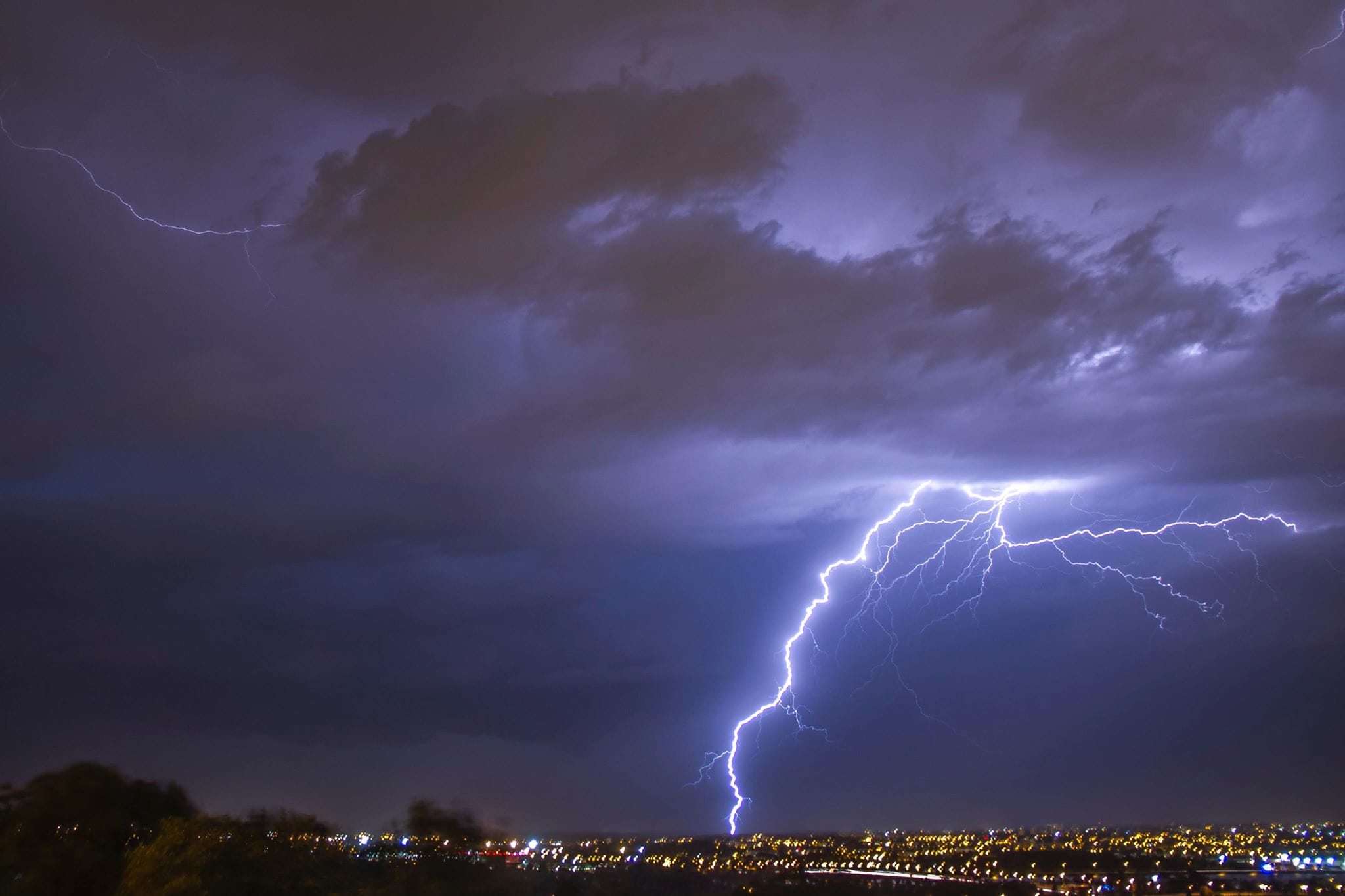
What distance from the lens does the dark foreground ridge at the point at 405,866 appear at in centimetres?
2100

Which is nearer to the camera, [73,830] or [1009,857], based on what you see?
[73,830]

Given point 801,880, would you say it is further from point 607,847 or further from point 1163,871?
point 607,847

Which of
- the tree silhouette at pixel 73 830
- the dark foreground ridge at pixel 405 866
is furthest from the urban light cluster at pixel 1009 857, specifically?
the tree silhouette at pixel 73 830

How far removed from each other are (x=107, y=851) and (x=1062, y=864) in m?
68.2

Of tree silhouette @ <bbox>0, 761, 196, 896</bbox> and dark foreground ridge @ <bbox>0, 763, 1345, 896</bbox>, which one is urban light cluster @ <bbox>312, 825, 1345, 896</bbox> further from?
tree silhouette @ <bbox>0, 761, 196, 896</bbox>

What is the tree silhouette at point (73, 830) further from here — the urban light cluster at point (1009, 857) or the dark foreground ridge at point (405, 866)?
the urban light cluster at point (1009, 857)

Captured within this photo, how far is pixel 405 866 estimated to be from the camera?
2489 cm

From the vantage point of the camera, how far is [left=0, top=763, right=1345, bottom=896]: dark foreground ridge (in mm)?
21000

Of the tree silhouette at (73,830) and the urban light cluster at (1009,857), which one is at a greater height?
the tree silhouette at (73,830)

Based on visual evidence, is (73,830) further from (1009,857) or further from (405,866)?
(1009,857)

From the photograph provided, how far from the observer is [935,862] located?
264 feet

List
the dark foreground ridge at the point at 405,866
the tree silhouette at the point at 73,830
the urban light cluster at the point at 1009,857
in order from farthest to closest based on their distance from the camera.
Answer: the urban light cluster at the point at 1009,857, the tree silhouette at the point at 73,830, the dark foreground ridge at the point at 405,866

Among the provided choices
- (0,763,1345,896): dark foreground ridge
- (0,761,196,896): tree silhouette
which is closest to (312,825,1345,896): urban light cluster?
(0,763,1345,896): dark foreground ridge

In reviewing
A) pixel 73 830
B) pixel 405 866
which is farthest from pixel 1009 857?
pixel 73 830
